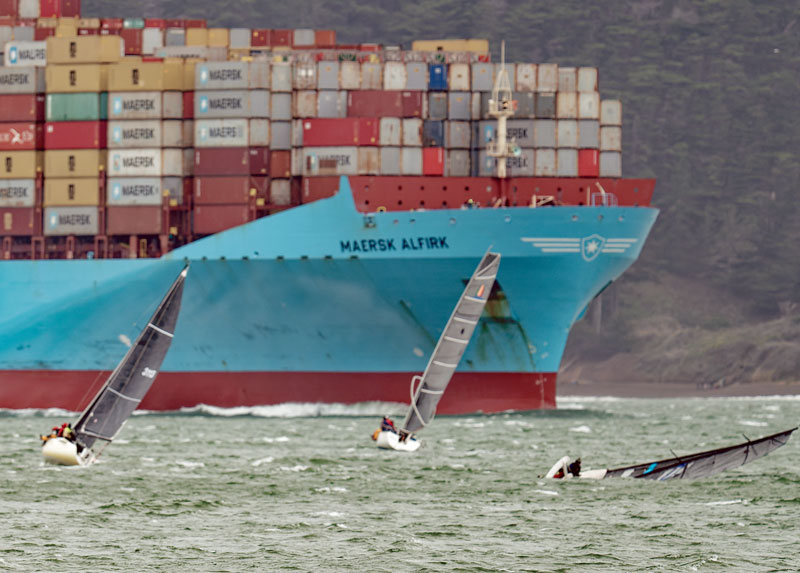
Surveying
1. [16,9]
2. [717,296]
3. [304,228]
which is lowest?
[717,296]

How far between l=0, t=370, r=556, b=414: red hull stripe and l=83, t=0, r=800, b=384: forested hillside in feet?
241

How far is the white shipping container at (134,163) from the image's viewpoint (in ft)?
177

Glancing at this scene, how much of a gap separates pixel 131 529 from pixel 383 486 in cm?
759

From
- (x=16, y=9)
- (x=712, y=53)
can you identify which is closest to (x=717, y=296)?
(x=712, y=53)

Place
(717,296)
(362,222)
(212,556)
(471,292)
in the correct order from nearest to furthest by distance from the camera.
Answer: (212,556) → (471,292) → (362,222) → (717,296)

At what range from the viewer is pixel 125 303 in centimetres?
5197

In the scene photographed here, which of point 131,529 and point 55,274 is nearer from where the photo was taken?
point 131,529

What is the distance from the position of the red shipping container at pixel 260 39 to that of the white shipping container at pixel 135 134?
11.6 meters

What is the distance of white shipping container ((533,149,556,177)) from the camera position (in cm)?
5162

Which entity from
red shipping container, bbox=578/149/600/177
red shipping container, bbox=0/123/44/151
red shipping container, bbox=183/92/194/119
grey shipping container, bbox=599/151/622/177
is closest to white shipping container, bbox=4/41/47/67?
red shipping container, bbox=0/123/44/151

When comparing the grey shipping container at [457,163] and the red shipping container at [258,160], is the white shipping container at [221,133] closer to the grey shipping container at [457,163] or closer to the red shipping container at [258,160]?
the red shipping container at [258,160]

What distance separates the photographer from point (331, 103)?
2068 inches

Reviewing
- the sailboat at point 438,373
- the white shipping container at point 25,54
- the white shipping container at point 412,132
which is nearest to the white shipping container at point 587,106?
the white shipping container at point 412,132

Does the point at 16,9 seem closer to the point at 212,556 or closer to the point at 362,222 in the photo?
the point at 362,222
